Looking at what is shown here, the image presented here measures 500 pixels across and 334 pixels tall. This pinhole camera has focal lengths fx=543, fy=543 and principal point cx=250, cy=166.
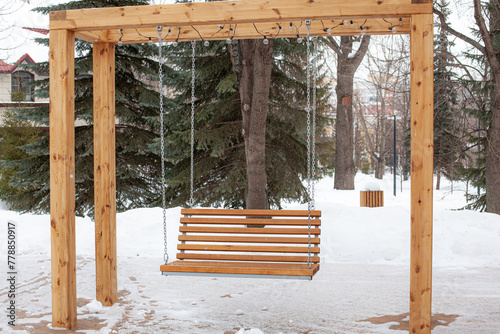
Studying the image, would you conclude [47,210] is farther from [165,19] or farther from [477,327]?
[477,327]

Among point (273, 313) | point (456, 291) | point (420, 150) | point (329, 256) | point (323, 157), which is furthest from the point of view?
point (323, 157)

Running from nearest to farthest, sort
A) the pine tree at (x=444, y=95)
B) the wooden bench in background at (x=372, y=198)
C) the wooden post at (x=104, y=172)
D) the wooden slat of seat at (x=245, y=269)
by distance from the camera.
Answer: the wooden slat of seat at (x=245, y=269), the wooden post at (x=104, y=172), the pine tree at (x=444, y=95), the wooden bench in background at (x=372, y=198)

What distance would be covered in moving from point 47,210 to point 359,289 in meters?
8.74

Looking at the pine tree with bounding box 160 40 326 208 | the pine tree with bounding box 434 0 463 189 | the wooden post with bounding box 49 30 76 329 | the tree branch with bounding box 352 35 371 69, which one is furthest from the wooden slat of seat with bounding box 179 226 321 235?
the tree branch with bounding box 352 35 371 69

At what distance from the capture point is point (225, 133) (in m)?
11.5

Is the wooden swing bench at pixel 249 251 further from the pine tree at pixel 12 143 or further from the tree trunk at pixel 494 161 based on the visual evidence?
the pine tree at pixel 12 143

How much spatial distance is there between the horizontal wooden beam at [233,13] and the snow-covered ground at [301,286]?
8.63 feet

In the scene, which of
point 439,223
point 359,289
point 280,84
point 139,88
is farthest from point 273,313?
point 139,88

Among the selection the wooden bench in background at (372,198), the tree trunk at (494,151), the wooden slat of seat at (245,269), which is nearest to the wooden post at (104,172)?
the wooden slat of seat at (245,269)

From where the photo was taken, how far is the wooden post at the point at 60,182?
4727 millimetres

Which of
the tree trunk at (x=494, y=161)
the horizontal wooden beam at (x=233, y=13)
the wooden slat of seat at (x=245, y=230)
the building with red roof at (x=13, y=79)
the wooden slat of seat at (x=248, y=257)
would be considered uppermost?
the building with red roof at (x=13, y=79)

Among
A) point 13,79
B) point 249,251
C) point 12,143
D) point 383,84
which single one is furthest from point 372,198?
point 383,84

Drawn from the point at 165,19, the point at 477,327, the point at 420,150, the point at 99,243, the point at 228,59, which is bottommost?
the point at 477,327

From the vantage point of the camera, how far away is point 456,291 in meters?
5.98
